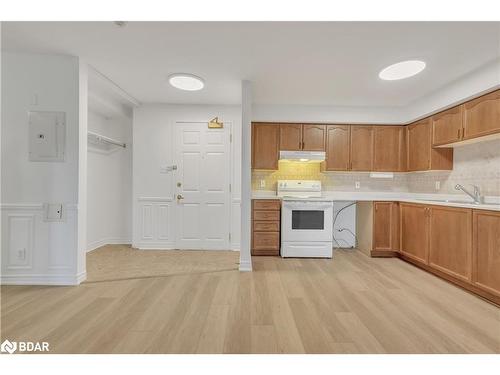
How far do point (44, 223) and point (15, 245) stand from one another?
39 centimetres

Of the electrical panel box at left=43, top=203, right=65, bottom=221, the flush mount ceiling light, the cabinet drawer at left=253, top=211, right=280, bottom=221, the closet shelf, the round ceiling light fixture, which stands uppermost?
the round ceiling light fixture

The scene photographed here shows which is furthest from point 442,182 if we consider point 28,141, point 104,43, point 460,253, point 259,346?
point 28,141

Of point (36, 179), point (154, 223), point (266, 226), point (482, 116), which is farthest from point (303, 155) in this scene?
point (36, 179)

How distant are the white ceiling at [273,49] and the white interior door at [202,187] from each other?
40.1 inches

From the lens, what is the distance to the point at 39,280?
294 centimetres

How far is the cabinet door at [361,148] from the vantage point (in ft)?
15.1

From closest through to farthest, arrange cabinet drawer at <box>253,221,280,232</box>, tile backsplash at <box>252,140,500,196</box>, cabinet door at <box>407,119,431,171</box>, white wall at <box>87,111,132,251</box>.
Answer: tile backsplash at <box>252,140,500,196</box>, cabinet door at <box>407,119,431,171</box>, cabinet drawer at <box>253,221,280,232</box>, white wall at <box>87,111,132,251</box>

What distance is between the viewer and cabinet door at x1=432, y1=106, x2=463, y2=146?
3.41 metres

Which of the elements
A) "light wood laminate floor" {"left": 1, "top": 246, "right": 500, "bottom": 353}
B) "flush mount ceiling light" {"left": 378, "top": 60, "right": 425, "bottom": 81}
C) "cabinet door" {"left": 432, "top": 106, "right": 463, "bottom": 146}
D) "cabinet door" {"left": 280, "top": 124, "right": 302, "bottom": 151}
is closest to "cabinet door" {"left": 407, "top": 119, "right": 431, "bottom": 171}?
"cabinet door" {"left": 432, "top": 106, "right": 463, "bottom": 146}

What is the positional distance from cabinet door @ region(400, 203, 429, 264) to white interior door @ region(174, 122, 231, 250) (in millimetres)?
2694

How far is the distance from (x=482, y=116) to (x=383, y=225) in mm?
1877

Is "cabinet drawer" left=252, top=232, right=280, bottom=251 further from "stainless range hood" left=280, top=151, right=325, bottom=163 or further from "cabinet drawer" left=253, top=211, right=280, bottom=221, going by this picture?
"stainless range hood" left=280, top=151, right=325, bottom=163

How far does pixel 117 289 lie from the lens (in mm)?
2852

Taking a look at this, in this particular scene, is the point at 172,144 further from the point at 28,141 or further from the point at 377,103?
the point at 377,103
